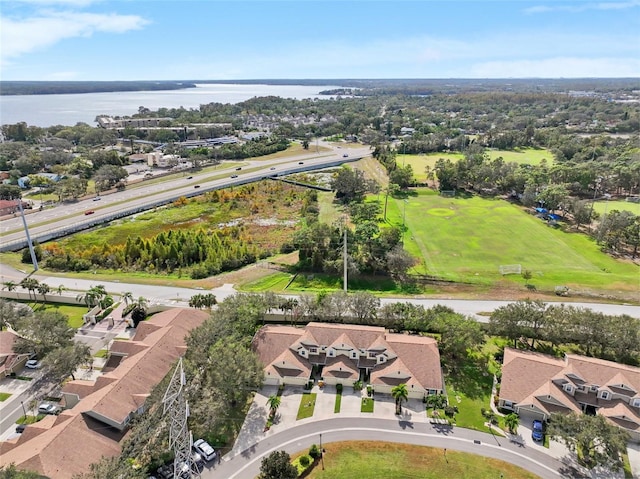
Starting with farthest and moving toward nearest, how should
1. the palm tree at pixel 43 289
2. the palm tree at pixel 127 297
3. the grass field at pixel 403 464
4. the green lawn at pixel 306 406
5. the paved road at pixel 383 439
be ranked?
the palm tree at pixel 43 289 → the palm tree at pixel 127 297 → the green lawn at pixel 306 406 → the paved road at pixel 383 439 → the grass field at pixel 403 464

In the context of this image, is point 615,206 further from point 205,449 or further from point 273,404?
point 205,449

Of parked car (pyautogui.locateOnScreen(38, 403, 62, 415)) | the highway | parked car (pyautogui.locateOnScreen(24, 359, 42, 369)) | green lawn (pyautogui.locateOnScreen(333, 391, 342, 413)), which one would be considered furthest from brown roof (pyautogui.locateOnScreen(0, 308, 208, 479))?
the highway

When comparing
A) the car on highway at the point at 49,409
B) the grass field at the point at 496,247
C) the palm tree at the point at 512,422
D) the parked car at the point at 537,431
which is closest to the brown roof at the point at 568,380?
the parked car at the point at 537,431

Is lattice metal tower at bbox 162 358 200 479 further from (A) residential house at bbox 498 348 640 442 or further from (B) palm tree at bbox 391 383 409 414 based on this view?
(A) residential house at bbox 498 348 640 442

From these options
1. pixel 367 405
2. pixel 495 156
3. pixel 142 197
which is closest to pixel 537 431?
pixel 367 405

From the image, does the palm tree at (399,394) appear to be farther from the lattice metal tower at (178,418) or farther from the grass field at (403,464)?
the lattice metal tower at (178,418)

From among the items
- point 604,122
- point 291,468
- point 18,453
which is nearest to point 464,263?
point 291,468
